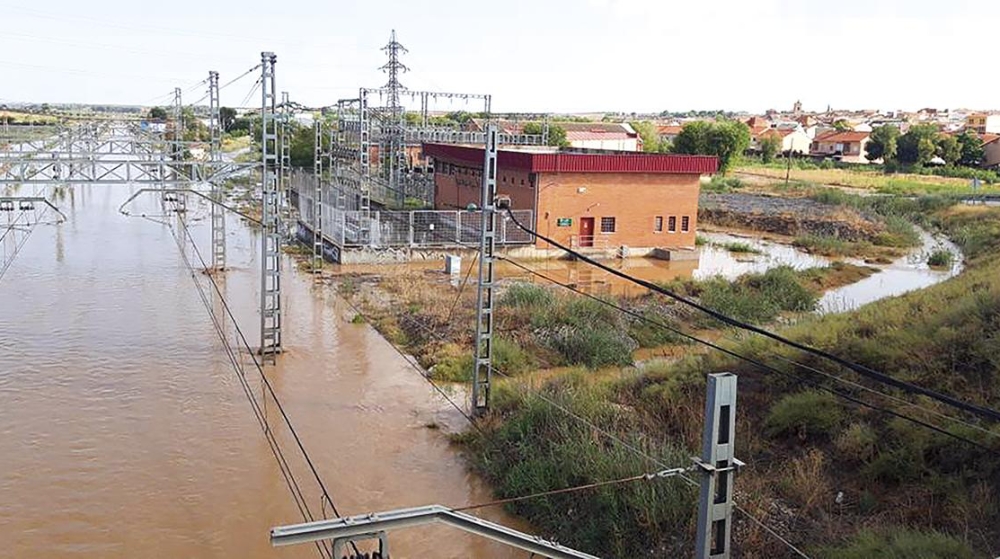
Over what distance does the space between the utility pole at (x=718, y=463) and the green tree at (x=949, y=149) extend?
8839cm

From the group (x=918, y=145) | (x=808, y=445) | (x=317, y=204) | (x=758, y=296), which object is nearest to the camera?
(x=808, y=445)

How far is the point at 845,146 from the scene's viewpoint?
101m

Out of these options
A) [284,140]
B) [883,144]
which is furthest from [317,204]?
[883,144]

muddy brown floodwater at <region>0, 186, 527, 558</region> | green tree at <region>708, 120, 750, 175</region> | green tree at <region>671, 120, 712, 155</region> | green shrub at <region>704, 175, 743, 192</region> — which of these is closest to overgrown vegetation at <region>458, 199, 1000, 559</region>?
muddy brown floodwater at <region>0, 186, 527, 558</region>

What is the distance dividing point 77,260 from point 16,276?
3.43 m

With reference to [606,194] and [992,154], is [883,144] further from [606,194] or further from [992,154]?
[606,194]

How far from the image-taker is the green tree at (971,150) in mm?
84500

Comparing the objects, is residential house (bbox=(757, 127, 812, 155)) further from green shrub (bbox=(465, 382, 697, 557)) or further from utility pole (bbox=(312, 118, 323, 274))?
green shrub (bbox=(465, 382, 697, 557))

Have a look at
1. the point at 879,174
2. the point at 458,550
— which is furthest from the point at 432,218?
the point at 879,174

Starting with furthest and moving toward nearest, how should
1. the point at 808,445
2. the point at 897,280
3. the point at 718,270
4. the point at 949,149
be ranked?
the point at 949,149, the point at 718,270, the point at 897,280, the point at 808,445

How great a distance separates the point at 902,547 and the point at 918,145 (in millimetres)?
83969

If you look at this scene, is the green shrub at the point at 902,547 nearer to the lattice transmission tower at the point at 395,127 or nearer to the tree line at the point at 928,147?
the lattice transmission tower at the point at 395,127

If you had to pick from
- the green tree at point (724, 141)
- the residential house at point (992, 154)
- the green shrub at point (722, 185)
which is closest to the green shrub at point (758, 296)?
the green shrub at point (722, 185)

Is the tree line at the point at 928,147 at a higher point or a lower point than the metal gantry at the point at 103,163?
higher
